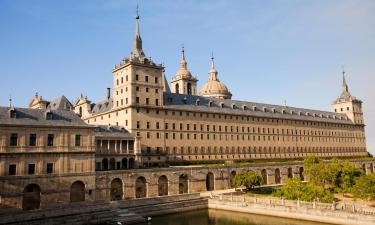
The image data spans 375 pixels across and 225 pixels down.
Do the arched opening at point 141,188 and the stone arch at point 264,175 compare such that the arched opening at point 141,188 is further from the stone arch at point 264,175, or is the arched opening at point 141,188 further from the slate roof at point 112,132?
the stone arch at point 264,175

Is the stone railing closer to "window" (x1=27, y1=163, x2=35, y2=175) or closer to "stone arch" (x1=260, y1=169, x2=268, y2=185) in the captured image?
"stone arch" (x1=260, y1=169, x2=268, y2=185)

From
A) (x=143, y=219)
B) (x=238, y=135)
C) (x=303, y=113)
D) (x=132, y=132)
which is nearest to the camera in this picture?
(x=143, y=219)

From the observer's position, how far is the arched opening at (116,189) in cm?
5162

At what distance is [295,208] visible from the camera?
152ft

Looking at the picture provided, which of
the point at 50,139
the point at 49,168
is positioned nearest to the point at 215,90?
the point at 50,139

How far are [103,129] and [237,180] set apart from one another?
2353cm

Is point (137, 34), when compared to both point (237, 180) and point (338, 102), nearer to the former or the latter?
point (237, 180)

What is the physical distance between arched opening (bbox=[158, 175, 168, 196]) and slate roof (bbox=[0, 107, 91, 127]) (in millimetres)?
15377

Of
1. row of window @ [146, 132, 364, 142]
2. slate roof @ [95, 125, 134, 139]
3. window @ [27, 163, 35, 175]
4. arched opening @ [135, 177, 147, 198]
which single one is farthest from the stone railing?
window @ [27, 163, 35, 175]

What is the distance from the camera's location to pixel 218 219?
47344mm

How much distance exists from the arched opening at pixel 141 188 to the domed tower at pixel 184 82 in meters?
46.3

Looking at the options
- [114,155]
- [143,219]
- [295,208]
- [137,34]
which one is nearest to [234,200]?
[295,208]

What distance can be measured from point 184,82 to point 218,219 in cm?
5615

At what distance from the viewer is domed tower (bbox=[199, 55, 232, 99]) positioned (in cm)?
10644
